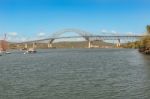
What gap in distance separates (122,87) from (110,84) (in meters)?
2.58

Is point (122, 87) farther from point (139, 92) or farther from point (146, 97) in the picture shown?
point (146, 97)

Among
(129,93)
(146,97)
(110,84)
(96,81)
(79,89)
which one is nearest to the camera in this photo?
(146,97)

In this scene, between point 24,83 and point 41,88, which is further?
point 24,83

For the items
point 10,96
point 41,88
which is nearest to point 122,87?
point 41,88

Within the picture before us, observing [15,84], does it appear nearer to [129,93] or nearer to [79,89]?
[79,89]

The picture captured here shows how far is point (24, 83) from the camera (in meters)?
41.0

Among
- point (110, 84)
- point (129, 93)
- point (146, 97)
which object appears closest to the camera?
point (146, 97)

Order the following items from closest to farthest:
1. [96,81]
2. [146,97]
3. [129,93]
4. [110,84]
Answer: [146,97] < [129,93] < [110,84] < [96,81]

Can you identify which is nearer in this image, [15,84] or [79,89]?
[79,89]

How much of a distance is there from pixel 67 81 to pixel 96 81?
3.48 metres

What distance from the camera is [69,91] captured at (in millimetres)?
34688

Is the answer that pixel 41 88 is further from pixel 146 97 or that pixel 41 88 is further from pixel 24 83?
pixel 146 97

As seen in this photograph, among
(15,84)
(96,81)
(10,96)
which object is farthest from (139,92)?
(15,84)

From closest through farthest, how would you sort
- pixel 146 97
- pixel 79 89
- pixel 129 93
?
pixel 146 97
pixel 129 93
pixel 79 89
